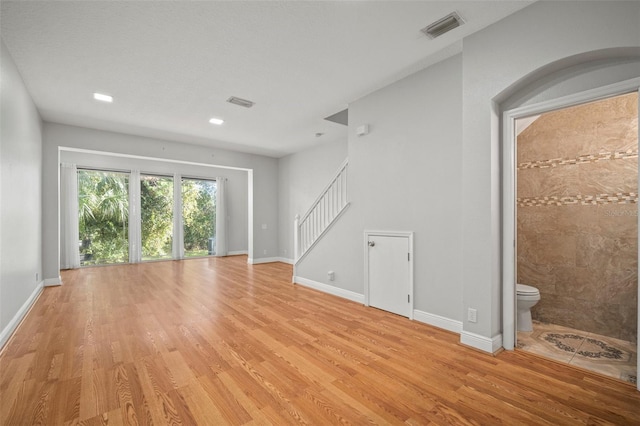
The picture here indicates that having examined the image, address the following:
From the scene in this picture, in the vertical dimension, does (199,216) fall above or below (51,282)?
above

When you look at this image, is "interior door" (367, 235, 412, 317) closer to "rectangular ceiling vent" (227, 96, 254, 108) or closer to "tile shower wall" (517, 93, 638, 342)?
"tile shower wall" (517, 93, 638, 342)

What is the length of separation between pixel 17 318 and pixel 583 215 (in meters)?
6.62

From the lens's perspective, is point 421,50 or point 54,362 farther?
point 421,50

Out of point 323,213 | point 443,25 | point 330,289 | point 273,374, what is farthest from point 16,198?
point 443,25

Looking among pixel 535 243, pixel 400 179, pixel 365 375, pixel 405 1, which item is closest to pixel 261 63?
pixel 405 1

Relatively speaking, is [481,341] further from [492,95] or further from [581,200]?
[492,95]

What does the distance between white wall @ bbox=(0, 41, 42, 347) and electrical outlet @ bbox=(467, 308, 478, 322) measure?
4.53m

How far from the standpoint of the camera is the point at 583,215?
317cm

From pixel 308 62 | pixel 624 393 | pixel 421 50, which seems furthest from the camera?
pixel 308 62

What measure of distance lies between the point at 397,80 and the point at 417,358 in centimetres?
324

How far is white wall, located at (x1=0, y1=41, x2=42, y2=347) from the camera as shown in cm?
284

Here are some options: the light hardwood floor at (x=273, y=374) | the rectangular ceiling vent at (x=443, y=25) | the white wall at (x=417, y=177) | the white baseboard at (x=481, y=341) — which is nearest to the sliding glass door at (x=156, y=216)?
the light hardwood floor at (x=273, y=374)

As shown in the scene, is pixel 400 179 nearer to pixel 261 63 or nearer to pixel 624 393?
pixel 261 63

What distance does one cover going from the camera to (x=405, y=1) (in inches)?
91.8
